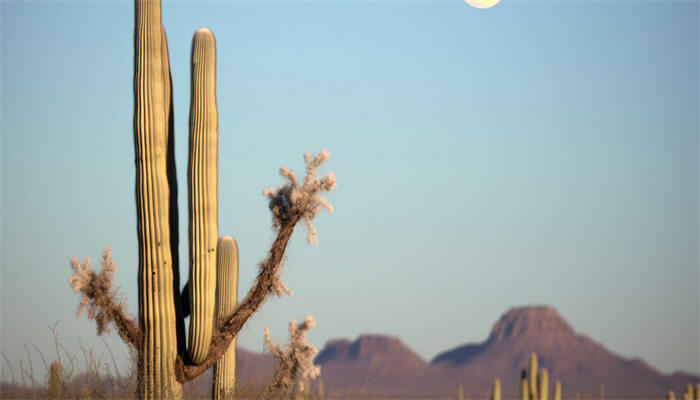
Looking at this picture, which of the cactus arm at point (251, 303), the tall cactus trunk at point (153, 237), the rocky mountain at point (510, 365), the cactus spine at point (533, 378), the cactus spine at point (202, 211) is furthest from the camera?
the rocky mountain at point (510, 365)

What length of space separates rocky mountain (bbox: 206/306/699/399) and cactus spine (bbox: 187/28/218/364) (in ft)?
326

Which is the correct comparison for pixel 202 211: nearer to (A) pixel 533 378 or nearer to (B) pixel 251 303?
(B) pixel 251 303

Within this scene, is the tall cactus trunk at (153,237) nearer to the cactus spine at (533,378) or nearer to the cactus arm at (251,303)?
the cactus arm at (251,303)

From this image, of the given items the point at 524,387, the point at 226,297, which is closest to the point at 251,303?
the point at 226,297

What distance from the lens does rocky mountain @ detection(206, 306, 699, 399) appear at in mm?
117500

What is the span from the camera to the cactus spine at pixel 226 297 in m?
14.2

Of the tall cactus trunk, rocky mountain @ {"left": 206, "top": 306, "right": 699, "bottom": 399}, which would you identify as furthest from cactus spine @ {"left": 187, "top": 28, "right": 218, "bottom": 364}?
rocky mountain @ {"left": 206, "top": 306, "right": 699, "bottom": 399}

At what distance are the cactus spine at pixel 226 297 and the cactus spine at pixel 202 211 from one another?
3.36 ft

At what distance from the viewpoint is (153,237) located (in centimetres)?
1268

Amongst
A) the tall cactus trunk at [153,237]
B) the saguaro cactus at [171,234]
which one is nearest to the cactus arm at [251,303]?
the saguaro cactus at [171,234]

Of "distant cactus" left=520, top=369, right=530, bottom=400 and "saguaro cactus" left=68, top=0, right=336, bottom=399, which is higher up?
"saguaro cactus" left=68, top=0, right=336, bottom=399

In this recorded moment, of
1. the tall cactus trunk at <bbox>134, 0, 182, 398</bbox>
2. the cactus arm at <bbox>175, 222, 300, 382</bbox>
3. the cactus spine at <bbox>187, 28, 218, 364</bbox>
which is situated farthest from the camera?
the cactus arm at <bbox>175, 222, 300, 382</bbox>

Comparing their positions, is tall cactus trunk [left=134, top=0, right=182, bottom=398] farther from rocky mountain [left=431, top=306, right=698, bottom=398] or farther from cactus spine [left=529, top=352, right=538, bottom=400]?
rocky mountain [left=431, top=306, right=698, bottom=398]

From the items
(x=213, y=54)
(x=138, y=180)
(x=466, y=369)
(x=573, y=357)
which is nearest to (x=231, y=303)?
(x=138, y=180)
